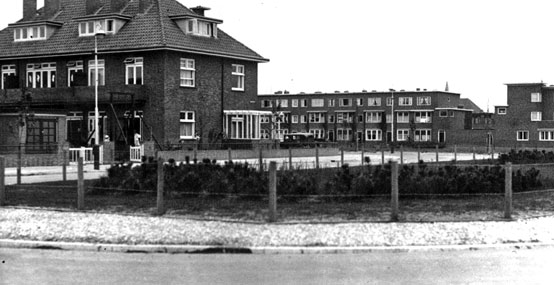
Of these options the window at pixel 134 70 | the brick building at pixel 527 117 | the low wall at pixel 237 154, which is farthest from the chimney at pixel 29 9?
the brick building at pixel 527 117

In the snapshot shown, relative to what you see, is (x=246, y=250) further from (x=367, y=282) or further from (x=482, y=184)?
(x=482, y=184)

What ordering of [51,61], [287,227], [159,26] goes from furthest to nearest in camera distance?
[51,61] < [159,26] < [287,227]

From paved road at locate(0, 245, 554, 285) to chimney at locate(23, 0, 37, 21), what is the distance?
53535mm

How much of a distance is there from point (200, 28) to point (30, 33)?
44.6 ft

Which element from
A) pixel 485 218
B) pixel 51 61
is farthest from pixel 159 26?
pixel 485 218

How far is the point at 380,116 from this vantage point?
373 feet

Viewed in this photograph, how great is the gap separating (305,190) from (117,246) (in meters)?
7.03

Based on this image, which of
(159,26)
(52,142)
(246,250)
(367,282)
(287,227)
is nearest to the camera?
(367,282)

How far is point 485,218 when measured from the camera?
49.5ft

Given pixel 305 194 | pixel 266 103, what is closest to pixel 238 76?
pixel 305 194

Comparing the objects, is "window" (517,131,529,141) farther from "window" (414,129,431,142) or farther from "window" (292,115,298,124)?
"window" (292,115,298,124)

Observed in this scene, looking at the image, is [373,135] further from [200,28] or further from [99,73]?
[99,73]

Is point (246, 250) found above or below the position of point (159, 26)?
below

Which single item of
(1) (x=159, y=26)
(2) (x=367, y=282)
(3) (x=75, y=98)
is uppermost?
(1) (x=159, y=26)
